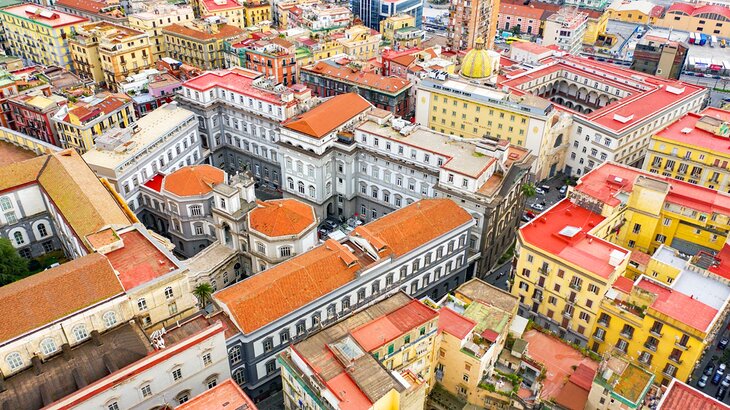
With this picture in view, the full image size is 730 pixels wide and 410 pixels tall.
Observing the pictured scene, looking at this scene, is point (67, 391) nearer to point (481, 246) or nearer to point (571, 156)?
point (481, 246)

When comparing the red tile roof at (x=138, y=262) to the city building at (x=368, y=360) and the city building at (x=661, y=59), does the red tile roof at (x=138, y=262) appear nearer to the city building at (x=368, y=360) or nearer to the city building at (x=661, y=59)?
the city building at (x=368, y=360)

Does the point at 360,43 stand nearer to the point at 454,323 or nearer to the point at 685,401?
the point at 454,323

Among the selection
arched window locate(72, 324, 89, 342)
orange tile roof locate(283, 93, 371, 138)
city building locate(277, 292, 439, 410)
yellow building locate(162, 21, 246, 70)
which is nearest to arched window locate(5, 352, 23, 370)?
arched window locate(72, 324, 89, 342)

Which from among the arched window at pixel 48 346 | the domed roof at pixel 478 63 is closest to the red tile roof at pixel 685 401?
the arched window at pixel 48 346

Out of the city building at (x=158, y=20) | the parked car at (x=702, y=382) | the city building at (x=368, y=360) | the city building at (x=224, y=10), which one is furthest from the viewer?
the city building at (x=224, y=10)

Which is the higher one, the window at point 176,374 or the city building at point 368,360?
the city building at point 368,360

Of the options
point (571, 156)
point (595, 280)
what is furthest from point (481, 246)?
Answer: point (571, 156)

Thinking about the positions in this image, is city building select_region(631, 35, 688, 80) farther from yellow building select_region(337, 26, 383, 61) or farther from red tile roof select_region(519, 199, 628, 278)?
red tile roof select_region(519, 199, 628, 278)
